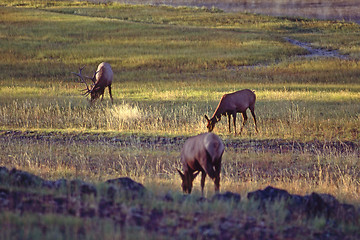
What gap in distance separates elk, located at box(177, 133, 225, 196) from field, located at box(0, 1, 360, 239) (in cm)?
42

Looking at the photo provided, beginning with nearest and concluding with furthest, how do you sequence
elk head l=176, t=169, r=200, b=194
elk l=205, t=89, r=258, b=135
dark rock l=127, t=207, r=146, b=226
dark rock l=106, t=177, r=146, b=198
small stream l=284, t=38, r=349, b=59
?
dark rock l=127, t=207, r=146, b=226 < dark rock l=106, t=177, r=146, b=198 < elk head l=176, t=169, r=200, b=194 < elk l=205, t=89, r=258, b=135 < small stream l=284, t=38, r=349, b=59

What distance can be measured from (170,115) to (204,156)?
1093 cm

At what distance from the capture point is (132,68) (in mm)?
38375

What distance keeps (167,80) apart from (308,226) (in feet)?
90.5

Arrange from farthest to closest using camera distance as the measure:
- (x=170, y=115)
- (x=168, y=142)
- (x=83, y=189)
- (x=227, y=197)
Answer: (x=170, y=115) → (x=168, y=142) → (x=227, y=197) → (x=83, y=189)

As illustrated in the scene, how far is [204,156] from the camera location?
25.2 feet

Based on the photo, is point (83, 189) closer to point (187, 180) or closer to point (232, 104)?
point (187, 180)

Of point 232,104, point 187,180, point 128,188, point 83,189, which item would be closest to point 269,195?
point 187,180

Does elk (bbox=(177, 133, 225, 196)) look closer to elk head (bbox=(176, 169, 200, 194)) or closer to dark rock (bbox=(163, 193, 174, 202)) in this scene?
elk head (bbox=(176, 169, 200, 194))

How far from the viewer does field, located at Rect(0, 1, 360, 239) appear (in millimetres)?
6924

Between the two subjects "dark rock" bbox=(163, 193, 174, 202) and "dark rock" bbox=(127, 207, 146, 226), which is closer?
"dark rock" bbox=(127, 207, 146, 226)

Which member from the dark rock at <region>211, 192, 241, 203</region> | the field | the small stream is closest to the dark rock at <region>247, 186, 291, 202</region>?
the dark rock at <region>211, 192, 241, 203</region>

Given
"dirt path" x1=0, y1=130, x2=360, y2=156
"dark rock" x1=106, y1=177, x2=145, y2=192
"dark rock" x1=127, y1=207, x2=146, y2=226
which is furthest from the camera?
"dirt path" x1=0, y1=130, x2=360, y2=156

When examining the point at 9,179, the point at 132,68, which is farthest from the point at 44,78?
the point at 9,179
